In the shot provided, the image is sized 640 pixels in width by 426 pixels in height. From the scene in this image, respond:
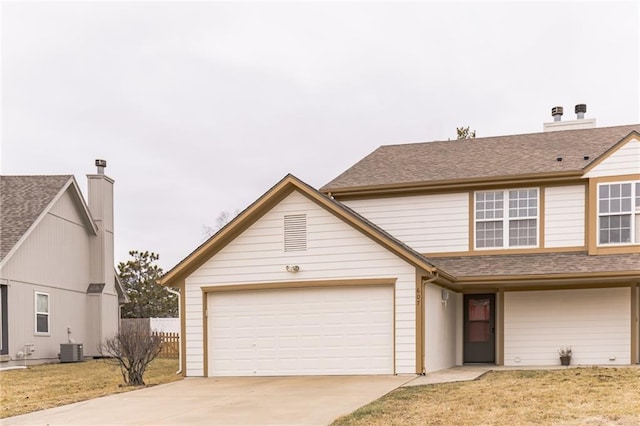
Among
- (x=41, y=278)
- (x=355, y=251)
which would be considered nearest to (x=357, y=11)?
(x=355, y=251)

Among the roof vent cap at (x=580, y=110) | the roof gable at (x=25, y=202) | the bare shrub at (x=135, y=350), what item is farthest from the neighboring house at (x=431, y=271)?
the roof gable at (x=25, y=202)

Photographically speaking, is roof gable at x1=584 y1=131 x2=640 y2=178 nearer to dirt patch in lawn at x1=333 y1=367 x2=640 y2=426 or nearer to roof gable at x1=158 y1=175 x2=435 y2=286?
roof gable at x1=158 y1=175 x2=435 y2=286

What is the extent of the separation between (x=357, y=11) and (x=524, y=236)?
738 cm

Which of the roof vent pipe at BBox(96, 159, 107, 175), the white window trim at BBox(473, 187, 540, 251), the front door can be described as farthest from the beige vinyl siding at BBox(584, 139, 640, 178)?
the roof vent pipe at BBox(96, 159, 107, 175)

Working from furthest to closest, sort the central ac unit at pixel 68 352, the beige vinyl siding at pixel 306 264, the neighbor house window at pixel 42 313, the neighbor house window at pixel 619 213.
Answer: the central ac unit at pixel 68 352 < the neighbor house window at pixel 42 313 < the neighbor house window at pixel 619 213 < the beige vinyl siding at pixel 306 264

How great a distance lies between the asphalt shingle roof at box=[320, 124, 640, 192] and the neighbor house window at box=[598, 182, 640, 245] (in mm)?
976

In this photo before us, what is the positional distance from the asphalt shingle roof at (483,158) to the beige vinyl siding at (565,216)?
0.64 meters

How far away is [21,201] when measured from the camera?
853 inches

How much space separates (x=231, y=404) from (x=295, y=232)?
17.6ft

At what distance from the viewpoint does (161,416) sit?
9070 mm

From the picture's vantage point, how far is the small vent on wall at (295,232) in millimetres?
14500

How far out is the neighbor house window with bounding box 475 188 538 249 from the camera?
53.7ft

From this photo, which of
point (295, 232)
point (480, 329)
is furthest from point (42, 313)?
point (480, 329)

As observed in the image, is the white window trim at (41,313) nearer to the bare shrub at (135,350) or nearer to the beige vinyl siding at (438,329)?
the bare shrub at (135,350)
